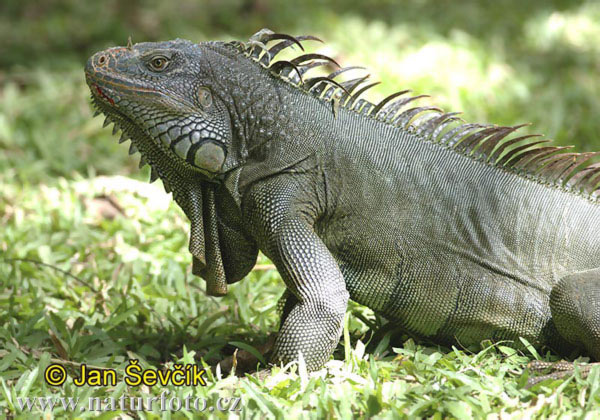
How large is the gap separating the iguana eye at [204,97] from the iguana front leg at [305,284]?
24.5 inches

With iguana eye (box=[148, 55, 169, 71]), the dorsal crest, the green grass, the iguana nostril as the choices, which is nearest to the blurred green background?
the green grass

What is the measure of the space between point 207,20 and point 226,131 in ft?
27.1

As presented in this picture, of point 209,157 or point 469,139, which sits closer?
point 209,157

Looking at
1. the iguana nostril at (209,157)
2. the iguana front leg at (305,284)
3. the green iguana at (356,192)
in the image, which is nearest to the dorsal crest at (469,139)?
the green iguana at (356,192)

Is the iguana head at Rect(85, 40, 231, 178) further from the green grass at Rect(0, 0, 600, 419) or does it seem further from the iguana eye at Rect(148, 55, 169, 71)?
the green grass at Rect(0, 0, 600, 419)

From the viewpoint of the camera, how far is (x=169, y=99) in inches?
145

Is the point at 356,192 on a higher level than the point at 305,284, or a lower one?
higher

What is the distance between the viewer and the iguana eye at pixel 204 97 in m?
3.74

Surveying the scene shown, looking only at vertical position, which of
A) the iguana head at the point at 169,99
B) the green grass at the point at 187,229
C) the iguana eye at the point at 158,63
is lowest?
the green grass at the point at 187,229

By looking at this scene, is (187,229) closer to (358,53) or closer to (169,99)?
(169,99)

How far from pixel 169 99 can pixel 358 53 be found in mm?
5664

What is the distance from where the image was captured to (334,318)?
140 inches

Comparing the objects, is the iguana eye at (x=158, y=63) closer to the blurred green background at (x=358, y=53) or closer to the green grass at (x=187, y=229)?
the green grass at (x=187, y=229)

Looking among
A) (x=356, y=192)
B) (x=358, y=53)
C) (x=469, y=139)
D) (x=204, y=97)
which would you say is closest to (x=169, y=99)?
(x=204, y=97)
